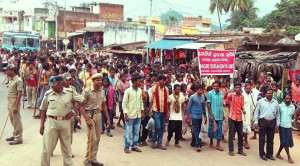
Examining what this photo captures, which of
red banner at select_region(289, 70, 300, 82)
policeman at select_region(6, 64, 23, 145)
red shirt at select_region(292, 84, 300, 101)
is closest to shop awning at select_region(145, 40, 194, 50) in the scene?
red banner at select_region(289, 70, 300, 82)

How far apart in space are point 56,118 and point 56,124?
0.09 meters

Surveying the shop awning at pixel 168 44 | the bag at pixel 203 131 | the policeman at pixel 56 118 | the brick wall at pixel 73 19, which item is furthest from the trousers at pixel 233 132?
the brick wall at pixel 73 19

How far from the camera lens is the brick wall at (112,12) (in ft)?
160

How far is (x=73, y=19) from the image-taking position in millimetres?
44438

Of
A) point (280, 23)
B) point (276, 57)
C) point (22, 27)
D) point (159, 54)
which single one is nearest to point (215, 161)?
point (276, 57)

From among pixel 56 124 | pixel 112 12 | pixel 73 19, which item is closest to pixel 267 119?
pixel 56 124

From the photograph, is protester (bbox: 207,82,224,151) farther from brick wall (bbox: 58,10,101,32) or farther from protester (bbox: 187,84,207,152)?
brick wall (bbox: 58,10,101,32)

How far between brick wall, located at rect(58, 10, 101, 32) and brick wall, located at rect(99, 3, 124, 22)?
2216 mm

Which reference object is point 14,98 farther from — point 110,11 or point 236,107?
point 110,11

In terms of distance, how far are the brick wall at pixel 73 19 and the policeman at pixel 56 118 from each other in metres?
39.1

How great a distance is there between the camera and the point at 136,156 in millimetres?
7258

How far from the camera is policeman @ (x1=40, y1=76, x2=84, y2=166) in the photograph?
18.3 ft

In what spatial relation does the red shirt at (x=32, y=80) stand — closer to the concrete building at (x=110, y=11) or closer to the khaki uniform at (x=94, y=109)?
the khaki uniform at (x=94, y=109)

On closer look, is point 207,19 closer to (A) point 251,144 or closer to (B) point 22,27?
(B) point 22,27
